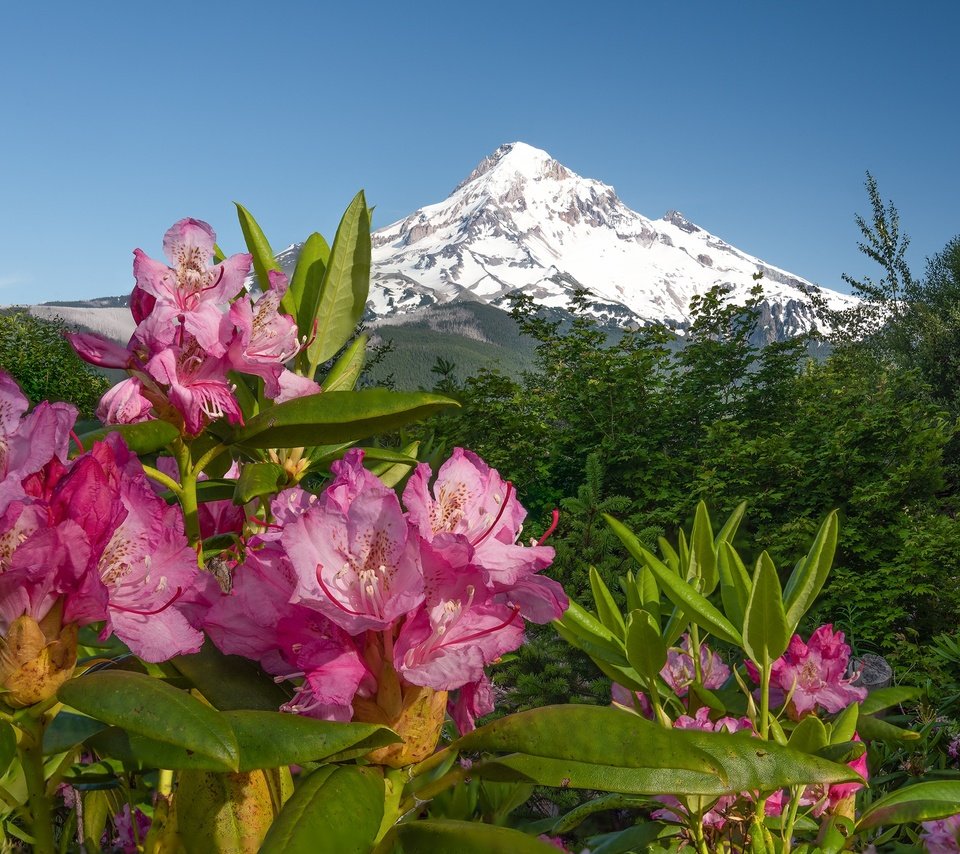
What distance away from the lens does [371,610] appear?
0.62 metres

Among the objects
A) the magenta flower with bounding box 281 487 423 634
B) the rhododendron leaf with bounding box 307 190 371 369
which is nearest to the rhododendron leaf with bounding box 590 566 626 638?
the rhododendron leaf with bounding box 307 190 371 369

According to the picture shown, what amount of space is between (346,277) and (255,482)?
0.29 metres

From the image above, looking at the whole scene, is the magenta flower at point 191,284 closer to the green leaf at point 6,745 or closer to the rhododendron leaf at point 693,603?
the green leaf at point 6,745

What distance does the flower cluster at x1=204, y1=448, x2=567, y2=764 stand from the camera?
23.0 inches

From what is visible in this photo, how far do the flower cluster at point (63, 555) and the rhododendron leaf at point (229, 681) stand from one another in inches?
1.0

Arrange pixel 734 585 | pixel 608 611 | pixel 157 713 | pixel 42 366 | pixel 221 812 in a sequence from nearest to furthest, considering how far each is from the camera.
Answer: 1. pixel 157 713
2. pixel 221 812
3. pixel 734 585
4. pixel 608 611
5. pixel 42 366

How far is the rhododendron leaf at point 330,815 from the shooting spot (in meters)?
0.47

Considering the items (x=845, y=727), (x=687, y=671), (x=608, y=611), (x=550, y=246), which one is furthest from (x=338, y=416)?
(x=550, y=246)

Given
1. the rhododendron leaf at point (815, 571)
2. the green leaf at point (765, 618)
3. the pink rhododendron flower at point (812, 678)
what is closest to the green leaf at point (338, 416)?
the green leaf at point (765, 618)

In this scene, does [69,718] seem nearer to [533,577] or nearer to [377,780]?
[377,780]

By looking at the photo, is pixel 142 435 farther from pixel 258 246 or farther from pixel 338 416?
pixel 258 246

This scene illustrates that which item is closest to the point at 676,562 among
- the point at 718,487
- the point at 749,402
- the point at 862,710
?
the point at 862,710

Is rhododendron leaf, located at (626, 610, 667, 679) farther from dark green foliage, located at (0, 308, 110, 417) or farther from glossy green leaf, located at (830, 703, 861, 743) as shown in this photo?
dark green foliage, located at (0, 308, 110, 417)

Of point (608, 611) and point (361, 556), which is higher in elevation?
point (361, 556)
